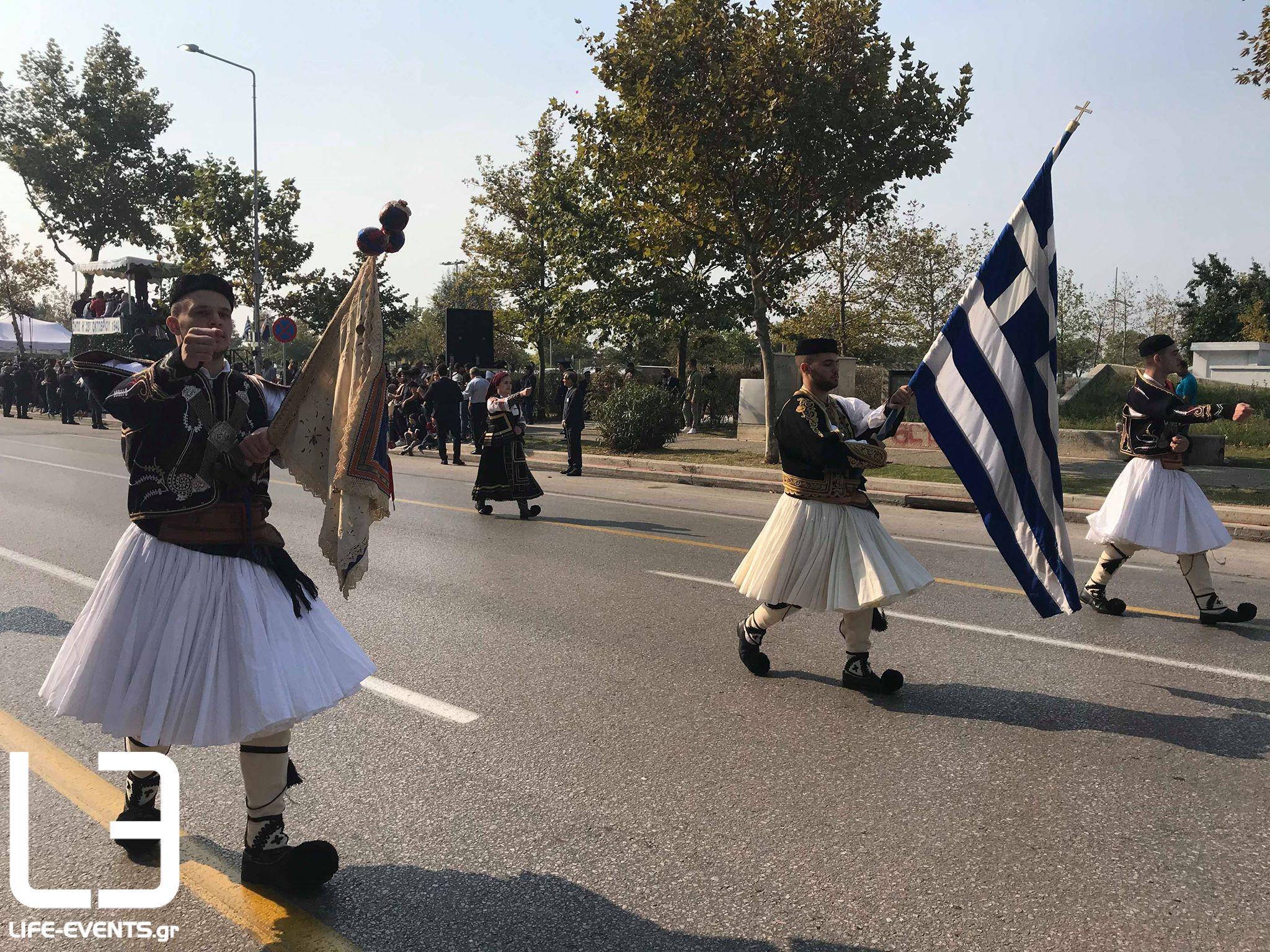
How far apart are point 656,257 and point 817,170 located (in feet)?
12.6

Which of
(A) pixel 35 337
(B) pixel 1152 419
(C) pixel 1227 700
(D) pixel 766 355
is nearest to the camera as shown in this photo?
(C) pixel 1227 700

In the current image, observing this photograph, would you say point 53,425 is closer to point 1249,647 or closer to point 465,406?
point 465,406

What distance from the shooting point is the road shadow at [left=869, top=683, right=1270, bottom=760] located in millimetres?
4535

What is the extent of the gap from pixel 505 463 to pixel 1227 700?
8.51 meters

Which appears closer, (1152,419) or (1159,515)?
(1159,515)

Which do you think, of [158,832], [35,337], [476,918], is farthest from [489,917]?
[35,337]

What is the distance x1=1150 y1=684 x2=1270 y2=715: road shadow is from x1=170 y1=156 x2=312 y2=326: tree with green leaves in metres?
36.3

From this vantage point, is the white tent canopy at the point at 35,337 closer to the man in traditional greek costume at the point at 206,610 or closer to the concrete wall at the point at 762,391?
the concrete wall at the point at 762,391

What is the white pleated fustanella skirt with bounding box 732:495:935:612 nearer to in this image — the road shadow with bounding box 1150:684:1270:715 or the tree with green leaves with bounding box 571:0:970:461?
the road shadow with bounding box 1150:684:1270:715

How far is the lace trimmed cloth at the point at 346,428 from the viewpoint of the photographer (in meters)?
3.08

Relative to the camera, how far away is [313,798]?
12.9ft

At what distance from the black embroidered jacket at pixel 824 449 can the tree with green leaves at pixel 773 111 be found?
12.1 m

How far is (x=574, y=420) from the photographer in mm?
17469

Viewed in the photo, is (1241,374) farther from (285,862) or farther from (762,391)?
(285,862)
